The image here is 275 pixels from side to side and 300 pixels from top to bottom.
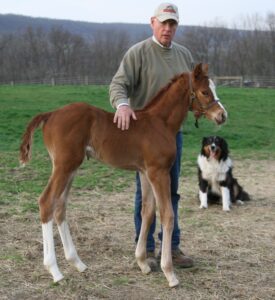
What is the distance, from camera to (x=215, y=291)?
4.28 metres

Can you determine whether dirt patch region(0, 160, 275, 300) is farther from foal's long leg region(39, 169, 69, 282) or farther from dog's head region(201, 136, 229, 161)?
dog's head region(201, 136, 229, 161)

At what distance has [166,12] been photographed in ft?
14.9

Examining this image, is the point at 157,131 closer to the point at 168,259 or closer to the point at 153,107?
the point at 153,107

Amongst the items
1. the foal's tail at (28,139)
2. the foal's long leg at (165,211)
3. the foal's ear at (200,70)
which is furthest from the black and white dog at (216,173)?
the foal's tail at (28,139)

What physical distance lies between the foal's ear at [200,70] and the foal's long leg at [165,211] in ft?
2.98

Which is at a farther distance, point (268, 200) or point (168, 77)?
point (268, 200)

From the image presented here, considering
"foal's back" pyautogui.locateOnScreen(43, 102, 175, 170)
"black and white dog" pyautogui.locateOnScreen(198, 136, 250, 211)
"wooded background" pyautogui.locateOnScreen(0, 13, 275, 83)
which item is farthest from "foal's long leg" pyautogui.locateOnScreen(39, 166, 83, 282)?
"wooded background" pyautogui.locateOnScreen(0, 13, 275, 83)

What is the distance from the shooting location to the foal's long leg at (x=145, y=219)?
4.77 m

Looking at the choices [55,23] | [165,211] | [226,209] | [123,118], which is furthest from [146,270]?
[55,23]

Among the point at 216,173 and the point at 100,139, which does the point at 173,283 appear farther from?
the point at 216,173

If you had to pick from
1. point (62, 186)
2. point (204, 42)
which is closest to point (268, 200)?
point (62, 186)

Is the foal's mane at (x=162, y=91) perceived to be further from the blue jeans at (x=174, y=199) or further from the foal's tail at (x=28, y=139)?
the foal's tail at (x=28, y=139)

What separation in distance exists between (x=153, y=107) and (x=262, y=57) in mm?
59697

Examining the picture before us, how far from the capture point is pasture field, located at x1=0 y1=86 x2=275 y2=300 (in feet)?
14.2
